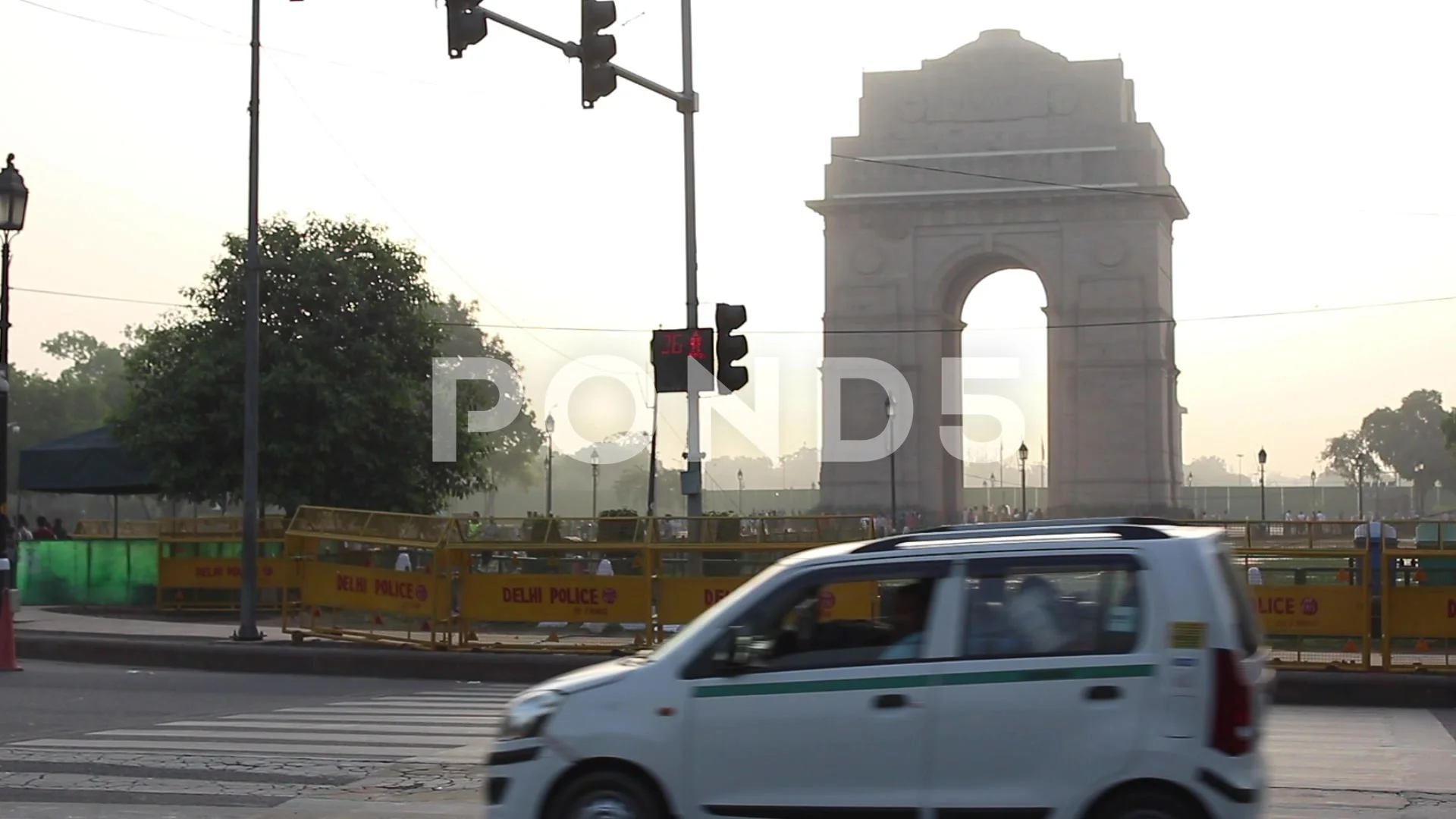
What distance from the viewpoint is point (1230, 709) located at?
7246mm

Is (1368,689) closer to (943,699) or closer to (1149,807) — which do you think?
(1149,807)

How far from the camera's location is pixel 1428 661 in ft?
56.0

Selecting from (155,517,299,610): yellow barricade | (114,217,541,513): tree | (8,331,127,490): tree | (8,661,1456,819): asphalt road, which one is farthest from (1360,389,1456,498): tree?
(8,661,1456,819): asphalt road

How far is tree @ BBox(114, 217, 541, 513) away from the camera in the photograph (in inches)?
1489

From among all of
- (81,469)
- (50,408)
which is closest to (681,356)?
(81,469)

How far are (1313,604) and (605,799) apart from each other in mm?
11564

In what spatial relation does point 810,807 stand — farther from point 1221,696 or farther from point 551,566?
point 551,566

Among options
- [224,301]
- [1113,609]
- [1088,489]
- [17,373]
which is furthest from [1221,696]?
[17,373]

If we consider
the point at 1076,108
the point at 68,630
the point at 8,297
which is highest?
the point at 1076,108

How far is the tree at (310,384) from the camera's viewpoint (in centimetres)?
3781

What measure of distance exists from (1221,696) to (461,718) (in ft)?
27.6

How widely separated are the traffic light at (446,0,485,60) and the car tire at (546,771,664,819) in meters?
8.76

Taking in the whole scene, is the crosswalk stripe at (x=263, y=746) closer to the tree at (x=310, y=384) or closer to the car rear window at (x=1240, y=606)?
the car rear window at (x=1240, y=606)

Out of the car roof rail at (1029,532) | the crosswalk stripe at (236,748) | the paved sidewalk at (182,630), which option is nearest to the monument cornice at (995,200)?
the paved sidewalk at (182,630)
